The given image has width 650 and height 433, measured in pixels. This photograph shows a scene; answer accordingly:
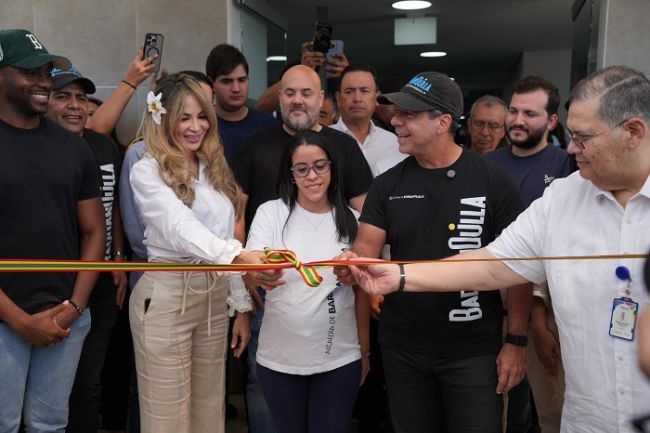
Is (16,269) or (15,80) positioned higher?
(15,80)

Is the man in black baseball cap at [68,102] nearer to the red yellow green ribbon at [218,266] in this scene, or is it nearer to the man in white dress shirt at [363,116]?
the red yellow green ribbon at [218,266]

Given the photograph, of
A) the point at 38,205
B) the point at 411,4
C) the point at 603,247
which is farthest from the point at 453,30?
the point at 603,247

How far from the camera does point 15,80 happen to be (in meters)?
2.69

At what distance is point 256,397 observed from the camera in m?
3.44

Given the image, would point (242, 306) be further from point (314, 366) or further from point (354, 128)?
point (354, 128)

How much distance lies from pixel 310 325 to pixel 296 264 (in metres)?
0.54

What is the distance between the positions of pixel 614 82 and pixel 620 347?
80cm

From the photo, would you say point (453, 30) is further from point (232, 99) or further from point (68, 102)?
point (68, 102)

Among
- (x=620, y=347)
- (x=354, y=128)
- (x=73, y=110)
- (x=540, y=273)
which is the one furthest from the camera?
(x=354, y=128)

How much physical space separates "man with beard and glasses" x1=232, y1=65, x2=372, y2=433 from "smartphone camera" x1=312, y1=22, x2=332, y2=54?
98 centimetres

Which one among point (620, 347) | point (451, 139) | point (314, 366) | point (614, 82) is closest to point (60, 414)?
point (314, 366)

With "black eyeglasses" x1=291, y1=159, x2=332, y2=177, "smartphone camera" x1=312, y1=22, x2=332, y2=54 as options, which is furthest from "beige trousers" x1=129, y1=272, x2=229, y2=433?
"smartphone camera" x1=312, y1=22, x2=332, y2=54

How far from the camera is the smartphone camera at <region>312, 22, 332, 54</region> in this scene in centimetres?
465

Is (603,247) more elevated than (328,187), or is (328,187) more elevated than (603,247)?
(328,187)
